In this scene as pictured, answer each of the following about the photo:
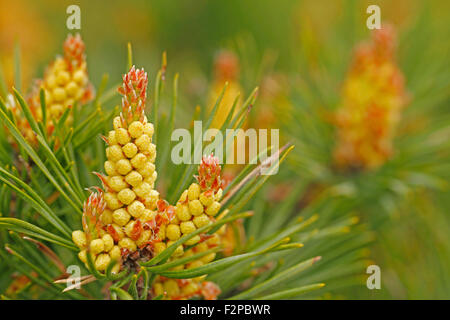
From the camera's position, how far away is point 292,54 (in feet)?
3.64

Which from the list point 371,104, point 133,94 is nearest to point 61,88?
point 133,94

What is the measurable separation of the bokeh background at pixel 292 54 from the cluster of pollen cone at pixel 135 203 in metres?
0.36

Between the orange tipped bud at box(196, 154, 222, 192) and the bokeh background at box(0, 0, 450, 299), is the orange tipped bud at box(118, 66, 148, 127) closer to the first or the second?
the orange tipped bud at box(196, 154, 222, 192)

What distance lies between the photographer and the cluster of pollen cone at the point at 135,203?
48 cm

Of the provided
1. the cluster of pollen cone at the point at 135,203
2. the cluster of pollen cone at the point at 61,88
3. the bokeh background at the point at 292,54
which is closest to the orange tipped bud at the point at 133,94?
the cluster of pollen cone at the point at 135,203

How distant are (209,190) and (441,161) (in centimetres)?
63

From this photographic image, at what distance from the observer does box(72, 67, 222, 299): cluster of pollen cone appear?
1.59ft

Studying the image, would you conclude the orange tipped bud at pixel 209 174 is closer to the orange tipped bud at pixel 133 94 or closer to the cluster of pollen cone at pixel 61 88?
the orange tipped bud at pixel 133 94

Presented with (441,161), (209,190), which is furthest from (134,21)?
(209,190)

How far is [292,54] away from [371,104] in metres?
0.28

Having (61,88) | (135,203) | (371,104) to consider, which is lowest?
(135,203)

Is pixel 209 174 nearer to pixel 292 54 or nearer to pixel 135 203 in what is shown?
pixel 135 203

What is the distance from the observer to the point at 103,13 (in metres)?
1.41

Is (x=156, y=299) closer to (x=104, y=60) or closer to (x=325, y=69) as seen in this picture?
(x=325, y=69)
